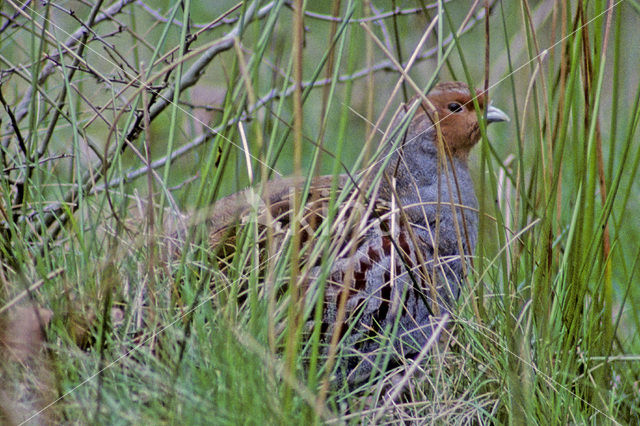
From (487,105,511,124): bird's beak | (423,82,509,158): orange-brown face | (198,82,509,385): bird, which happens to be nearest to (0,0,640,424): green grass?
(198,82,509,385): bird

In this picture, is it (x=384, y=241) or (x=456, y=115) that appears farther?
(x=456, y=115)

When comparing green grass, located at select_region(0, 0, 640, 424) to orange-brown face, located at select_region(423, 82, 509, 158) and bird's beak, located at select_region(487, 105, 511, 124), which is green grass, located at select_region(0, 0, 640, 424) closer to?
bird's beak, located at select_region(487, 105, 511, 124)

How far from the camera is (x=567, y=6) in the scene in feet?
4.19

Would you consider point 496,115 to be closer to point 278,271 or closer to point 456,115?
point 456,115

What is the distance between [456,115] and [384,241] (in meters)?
0.63

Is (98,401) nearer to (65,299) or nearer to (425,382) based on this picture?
(65,299)

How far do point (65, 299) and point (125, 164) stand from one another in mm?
438

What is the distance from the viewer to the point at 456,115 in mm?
2258

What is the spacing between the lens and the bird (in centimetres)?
128

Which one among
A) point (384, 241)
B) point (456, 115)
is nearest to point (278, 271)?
point (384, 241)

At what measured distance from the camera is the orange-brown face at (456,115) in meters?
2.19

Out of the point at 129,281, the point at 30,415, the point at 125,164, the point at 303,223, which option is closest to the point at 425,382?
the point at 303,223

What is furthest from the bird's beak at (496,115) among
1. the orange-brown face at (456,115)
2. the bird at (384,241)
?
the orange-brown face at (456,115)

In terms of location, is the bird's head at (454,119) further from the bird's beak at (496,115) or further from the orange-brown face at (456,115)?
the bird's beak at (496,115)
